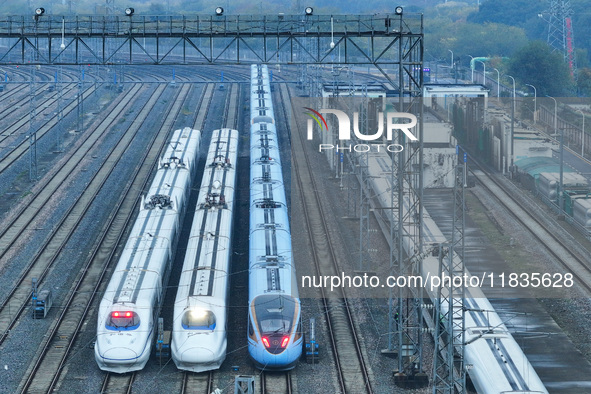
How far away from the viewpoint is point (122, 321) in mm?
30875

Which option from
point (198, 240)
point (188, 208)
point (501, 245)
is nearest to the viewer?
point (198, 240)

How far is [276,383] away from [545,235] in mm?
23056

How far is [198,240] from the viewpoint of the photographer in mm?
37500

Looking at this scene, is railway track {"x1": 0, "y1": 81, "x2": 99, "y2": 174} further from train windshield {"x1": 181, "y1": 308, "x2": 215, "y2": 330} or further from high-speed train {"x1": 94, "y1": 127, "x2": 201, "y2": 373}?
train windshield {"x1": 181, "y1": 308, "x2": 215, "y2": 330}

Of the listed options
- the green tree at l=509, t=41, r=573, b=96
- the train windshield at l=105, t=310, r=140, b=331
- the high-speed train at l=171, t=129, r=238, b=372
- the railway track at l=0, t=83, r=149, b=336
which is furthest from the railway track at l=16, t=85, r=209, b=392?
the green tree at l=509, t=41, r=573, b=96

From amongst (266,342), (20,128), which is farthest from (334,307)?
(20,128)

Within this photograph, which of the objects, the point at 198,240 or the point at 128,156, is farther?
the point at 128,156

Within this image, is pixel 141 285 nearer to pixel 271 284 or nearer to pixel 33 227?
pixel 271 284

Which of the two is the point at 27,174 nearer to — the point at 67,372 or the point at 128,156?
the point at 128,156

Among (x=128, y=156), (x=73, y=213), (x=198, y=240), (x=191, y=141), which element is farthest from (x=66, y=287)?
(x=128, y=156)

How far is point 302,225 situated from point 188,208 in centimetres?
692

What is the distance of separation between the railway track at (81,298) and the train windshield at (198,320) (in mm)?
4634

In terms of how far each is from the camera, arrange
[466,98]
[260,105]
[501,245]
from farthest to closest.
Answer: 1. [466,98]
2. [260,105]
3. [501,245]

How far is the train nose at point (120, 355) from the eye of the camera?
30219 mm
